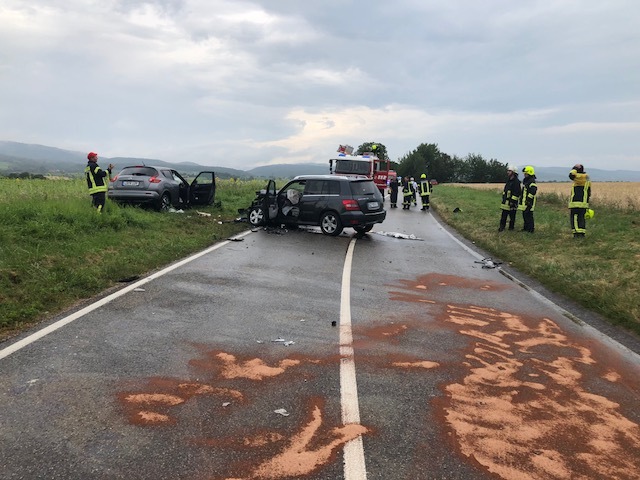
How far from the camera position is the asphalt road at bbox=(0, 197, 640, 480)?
3.01 metres

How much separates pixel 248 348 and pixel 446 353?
2.04 m

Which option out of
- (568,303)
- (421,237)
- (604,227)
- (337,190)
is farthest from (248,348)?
(604,227)

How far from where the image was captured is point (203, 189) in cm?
1791

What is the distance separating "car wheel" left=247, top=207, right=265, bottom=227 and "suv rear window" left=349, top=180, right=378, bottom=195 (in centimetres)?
319

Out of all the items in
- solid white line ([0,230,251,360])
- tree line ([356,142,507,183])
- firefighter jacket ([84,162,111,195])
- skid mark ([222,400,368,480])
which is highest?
tree line ([356,142,507,183])

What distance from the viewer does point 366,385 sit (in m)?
4.12

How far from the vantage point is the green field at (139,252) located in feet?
21.5

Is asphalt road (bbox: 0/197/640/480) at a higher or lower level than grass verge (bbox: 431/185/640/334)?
lower

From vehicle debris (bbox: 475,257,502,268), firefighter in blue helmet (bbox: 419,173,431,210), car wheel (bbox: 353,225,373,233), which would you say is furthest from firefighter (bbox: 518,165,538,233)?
firefighter in blue helmet (bbox: 419,173,431,210)

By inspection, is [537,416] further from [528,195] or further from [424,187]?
[424,187]

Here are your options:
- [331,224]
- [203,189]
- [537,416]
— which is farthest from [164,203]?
[537,416]

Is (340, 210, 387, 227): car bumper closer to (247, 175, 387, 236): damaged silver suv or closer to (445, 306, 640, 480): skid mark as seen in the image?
(247, 175, 387, 236): damaged silver suv

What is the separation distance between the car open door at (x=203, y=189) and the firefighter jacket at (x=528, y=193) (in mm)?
10519

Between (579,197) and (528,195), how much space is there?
1.54m
